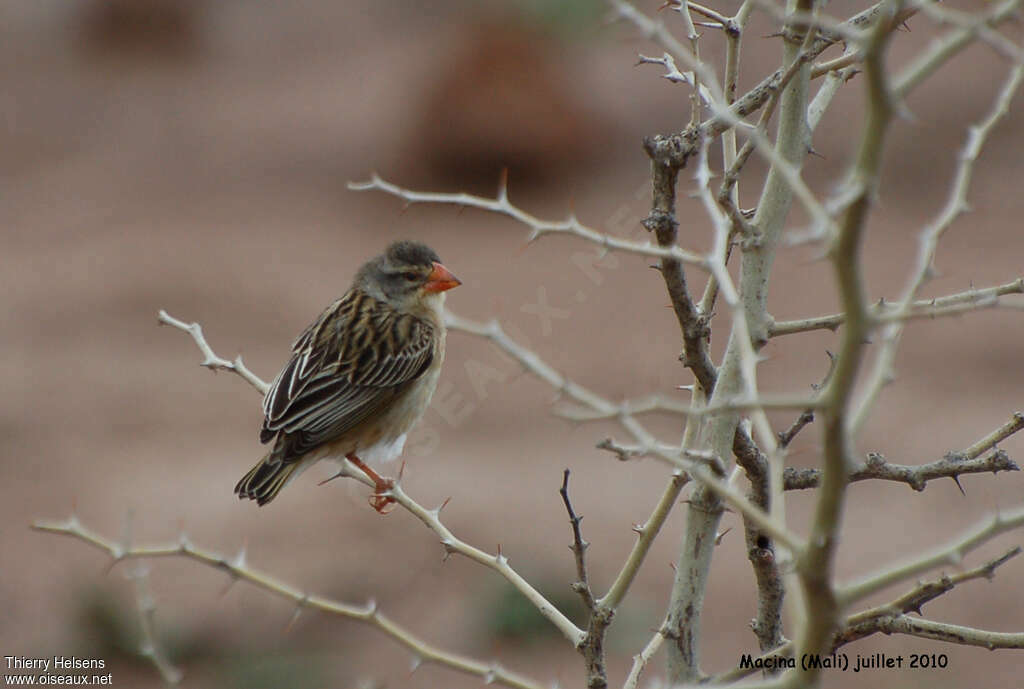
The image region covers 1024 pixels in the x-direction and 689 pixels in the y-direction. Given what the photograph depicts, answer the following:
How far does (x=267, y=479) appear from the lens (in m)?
5.53

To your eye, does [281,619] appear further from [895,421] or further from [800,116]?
[800,116]

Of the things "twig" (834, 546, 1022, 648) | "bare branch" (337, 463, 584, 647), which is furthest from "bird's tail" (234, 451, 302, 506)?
"twig" (834, 546, 1022, 648)

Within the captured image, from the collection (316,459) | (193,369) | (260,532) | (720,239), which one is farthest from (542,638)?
(720,239)

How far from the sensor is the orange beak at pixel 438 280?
6.09m

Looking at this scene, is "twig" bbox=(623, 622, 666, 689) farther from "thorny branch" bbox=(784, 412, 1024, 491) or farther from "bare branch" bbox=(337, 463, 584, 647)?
"thorny branch" bbox=(784, 412, 1024, 491)

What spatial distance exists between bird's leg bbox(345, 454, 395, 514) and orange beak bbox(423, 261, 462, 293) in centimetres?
87

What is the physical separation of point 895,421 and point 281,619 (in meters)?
5.88

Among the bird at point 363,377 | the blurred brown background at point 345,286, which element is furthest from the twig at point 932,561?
the bird at point 363,377

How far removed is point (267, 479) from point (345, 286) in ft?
31.6

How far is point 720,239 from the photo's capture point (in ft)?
8.85

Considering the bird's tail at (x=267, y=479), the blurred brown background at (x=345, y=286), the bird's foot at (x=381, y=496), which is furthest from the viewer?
the blurred brown background at (x=345, y=286)

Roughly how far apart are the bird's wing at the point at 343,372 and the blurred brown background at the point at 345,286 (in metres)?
0.85

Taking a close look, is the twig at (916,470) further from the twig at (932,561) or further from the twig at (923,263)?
the twig at (932,561)

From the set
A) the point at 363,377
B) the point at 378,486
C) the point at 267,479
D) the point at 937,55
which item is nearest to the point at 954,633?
the point at 937,55
